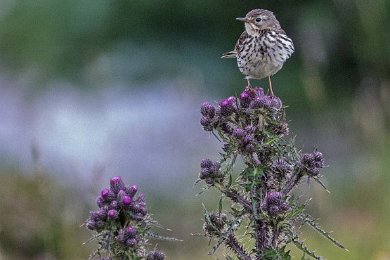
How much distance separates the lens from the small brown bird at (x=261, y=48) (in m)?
3.95

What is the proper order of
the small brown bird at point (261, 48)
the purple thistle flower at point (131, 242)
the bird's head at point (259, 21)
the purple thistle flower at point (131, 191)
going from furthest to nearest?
the bird's head at point (259, 21) → the small brown bird at point (261, 48) → the purple thistle flower at point (131, 191) → the purple thistle flower at point (131, 242)

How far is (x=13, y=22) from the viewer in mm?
11750

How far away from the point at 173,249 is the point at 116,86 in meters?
4.42

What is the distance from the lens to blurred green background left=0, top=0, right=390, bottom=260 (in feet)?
31.0

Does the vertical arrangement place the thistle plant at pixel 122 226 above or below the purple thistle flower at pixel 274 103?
below

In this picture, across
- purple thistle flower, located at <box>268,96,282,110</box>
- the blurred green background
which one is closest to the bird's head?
purple thistle flower, located at <box>268,96,282,110</box>

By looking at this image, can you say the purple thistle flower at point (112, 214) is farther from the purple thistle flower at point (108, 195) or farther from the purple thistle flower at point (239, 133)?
the purple thistle flower at point (239, 133)

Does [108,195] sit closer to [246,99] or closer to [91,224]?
[91,224]

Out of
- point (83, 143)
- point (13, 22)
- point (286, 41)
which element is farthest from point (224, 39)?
point (286, 41)

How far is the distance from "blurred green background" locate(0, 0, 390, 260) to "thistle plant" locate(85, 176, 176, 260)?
5663 mm

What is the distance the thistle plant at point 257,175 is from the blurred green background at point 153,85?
5506 millimetres

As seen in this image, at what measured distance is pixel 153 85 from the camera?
1138 centimetres

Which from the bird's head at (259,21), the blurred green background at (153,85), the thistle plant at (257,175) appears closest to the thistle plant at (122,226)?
the thistle plant at (257,175)

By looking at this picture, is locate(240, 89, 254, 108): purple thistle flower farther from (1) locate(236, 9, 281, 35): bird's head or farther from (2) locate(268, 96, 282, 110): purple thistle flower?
(1) locate(236, 9, 281, 35): bird's head
